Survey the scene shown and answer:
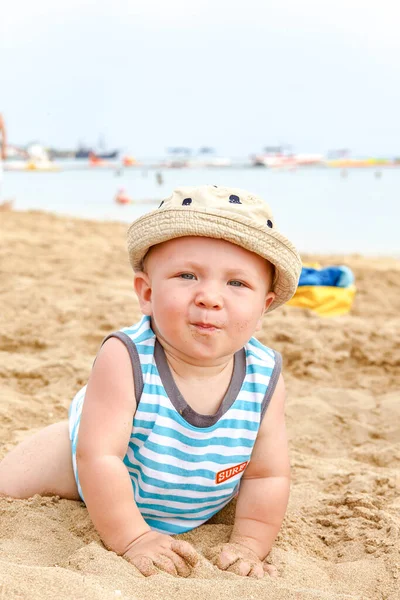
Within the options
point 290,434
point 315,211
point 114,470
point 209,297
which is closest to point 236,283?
point 209,297

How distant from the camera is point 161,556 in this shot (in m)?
1.81

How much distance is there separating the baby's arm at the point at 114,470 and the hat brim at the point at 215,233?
34 centimetres

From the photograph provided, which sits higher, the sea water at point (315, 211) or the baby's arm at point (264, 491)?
the baby's arm at point (264, 491)

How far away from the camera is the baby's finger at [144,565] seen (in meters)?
1.75

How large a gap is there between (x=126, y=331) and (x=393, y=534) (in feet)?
3.21

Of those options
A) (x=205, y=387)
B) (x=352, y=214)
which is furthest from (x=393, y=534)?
(x=352, y=214)

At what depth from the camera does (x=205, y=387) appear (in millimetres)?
2088

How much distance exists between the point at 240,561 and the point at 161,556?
0.72ft

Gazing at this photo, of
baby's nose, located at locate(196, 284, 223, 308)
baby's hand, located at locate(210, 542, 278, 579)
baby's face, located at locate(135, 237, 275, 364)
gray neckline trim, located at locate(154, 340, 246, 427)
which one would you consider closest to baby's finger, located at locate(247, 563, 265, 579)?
baby's hand, located at locate(210, 542, 278, 579)

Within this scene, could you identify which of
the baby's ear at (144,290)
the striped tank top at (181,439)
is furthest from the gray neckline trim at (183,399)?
the baby's ear at (144,290)

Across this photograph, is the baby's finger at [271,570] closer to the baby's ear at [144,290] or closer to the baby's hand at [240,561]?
the baby's hand at [240,561]

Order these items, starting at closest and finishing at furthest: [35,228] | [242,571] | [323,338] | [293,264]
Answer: [242,571], [293,264], [323,338], [35,228]

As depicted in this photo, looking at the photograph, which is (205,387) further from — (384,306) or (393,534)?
(384,306)

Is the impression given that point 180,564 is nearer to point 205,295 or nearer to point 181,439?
point 181,439
